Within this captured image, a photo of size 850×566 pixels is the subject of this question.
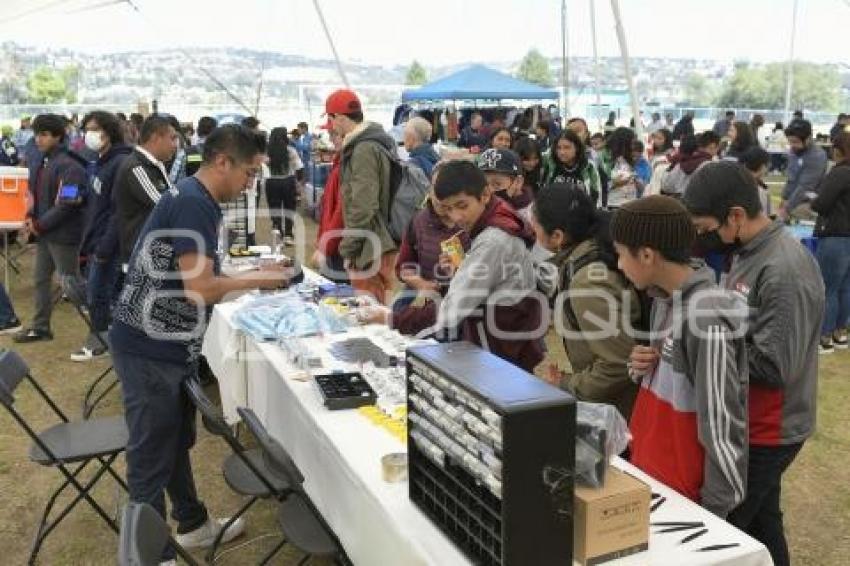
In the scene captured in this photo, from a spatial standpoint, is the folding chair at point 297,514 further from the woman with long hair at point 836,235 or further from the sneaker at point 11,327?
the sneaker at point 11,327

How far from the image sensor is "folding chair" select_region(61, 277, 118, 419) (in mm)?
3758

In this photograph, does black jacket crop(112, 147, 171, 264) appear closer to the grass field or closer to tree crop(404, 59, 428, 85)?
the grass field

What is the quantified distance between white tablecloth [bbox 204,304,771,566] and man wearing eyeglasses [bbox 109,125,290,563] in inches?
15.0

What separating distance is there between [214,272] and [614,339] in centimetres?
125

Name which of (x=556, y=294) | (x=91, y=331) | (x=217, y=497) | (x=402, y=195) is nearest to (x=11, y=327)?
(x=91, y=331)

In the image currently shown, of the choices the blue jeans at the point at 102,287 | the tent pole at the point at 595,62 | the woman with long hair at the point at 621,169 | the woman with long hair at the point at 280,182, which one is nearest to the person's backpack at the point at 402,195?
the blue jeans at the point at 102,287

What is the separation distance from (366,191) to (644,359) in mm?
2160

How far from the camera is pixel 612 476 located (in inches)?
58.9

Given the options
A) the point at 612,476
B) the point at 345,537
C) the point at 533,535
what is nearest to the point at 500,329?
the point at 345,537

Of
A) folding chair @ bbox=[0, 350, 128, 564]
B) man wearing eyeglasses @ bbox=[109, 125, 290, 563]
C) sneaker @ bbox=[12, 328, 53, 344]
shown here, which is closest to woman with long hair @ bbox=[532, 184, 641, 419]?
man wearing eyeglasses @ bbox=[109, 125, 290, 563]

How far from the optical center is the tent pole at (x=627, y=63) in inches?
275

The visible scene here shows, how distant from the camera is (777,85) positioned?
5347 cm

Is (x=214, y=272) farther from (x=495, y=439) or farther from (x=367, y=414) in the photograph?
(x=495, y=439)

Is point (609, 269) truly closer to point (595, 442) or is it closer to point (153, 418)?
point (595, 442)
